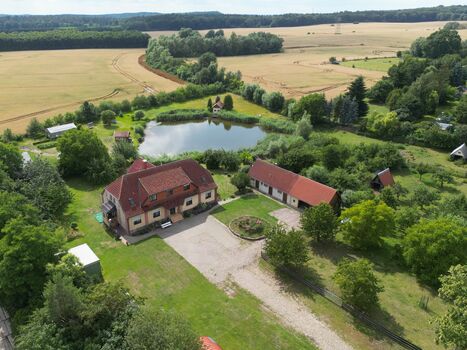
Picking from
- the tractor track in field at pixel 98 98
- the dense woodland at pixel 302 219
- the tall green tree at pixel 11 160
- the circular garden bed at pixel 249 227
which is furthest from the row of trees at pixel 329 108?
the tall green tree at pixel 11 160

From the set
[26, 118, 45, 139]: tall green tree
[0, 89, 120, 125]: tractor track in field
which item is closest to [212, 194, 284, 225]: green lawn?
[26, 118, 45, 139]: tall green tree

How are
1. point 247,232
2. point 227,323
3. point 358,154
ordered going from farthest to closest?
1. point 358,154
2. point 247,232
3. point 227,323

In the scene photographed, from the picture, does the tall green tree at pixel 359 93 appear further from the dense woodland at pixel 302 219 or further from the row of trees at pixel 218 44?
the row of trees at pixel 218 44

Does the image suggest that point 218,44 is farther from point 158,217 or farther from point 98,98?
point 158,217

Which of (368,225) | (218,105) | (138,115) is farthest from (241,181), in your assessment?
(218,105)

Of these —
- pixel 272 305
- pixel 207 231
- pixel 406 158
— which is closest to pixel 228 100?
pixel 406 158

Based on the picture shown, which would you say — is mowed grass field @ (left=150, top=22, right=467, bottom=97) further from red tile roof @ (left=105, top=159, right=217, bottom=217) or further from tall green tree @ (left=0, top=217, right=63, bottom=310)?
tall green tree @ (left=0, top=217, right=63, bottom=310)

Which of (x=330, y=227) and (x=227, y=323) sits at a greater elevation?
(x=330, y=227)

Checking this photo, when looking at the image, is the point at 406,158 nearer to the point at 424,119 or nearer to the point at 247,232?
the point at 424,119
